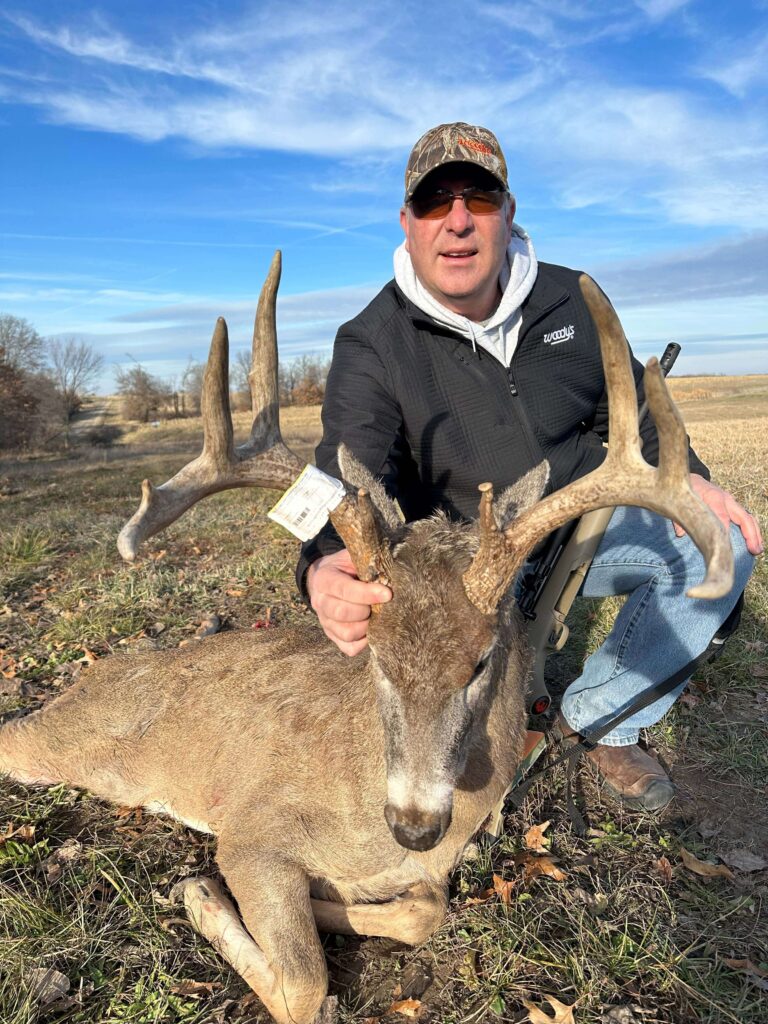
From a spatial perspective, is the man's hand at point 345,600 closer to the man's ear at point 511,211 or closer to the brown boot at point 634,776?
the brown boot at point 634,776

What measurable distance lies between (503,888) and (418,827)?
115 centimetres

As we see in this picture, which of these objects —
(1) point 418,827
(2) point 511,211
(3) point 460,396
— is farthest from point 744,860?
(2) point 511,211

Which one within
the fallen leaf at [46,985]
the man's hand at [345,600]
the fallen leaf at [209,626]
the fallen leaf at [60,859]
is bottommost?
the fallen leaf at [46,985]

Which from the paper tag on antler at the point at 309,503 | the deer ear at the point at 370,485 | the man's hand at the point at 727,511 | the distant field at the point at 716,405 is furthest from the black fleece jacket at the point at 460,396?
the distant field at the point at 716,405

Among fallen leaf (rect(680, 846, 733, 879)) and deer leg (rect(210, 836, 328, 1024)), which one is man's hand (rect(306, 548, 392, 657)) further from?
fallen leaf (rect(680, 846, 733, 879))

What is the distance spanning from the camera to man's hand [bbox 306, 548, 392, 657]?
3.02 m

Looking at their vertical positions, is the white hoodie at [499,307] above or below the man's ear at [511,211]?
below

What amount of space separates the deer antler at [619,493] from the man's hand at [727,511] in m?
1.17

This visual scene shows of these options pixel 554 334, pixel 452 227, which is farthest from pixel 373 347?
pixel 554 334

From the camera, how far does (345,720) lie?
3.74 m

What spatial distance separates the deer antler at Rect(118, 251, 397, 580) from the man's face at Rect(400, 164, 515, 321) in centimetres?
157

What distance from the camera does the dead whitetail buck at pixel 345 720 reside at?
2.90m

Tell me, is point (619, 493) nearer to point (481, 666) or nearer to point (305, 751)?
point (481, 666)

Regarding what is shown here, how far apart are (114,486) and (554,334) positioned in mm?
17245
